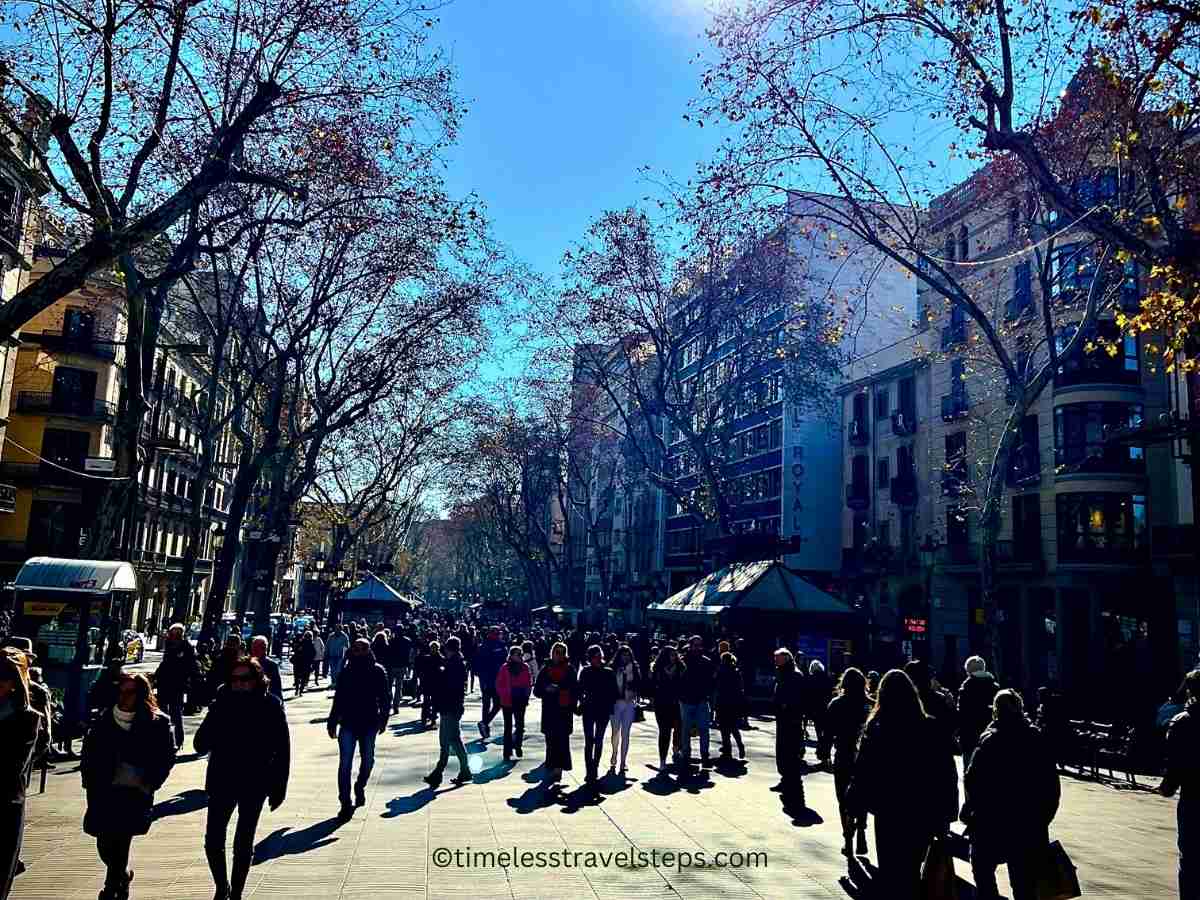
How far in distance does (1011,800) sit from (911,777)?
687 millimetres

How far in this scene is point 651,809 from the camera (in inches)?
407

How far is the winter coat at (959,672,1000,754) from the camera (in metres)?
10.9

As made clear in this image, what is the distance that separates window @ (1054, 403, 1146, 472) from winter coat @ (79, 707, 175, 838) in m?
30.9

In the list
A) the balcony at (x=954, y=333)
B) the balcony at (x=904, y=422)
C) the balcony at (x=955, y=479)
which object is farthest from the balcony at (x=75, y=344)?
the balcony at (x=955, y=479)

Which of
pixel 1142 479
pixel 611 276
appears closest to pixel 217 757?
pixel 611 276

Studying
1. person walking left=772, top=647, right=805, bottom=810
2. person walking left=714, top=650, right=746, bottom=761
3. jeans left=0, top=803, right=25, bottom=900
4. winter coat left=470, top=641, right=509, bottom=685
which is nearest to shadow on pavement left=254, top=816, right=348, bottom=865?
jeans left=0, top=803, right=25, bottom=900

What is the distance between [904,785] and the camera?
6035 millimetres

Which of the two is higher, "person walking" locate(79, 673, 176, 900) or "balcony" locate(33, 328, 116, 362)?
"balcony" locate(33, 328, 116, 362)

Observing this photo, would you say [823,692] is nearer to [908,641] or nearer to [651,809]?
[651,809]

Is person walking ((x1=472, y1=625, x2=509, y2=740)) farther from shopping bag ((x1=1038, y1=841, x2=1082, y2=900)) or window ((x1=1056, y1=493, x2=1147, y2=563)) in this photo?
window ((x1=1056, y1=493, x2=1147, y2=563))

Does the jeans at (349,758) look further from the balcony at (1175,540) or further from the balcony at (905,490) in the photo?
the balcony at (905,490)

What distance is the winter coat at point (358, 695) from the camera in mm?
9812

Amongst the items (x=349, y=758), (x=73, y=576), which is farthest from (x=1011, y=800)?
(x=73, y=576)

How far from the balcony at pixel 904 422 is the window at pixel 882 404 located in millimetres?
1387
